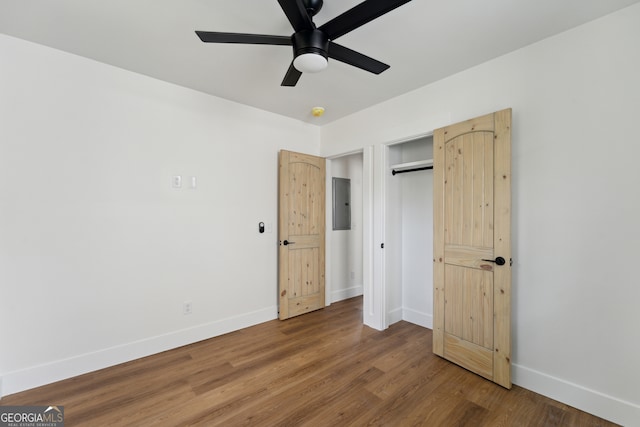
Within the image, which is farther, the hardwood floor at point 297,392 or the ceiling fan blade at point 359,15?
the hardwood floor at point 297,392

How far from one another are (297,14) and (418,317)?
130 inches

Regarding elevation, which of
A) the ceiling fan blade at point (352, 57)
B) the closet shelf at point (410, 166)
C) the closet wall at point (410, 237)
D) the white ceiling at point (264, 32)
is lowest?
the closet wall at point (410, 237)

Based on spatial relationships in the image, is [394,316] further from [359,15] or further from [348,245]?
[359,15]

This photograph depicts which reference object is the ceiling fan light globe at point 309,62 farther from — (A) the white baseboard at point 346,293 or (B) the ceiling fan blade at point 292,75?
(A) the white baseboard at point 346,293

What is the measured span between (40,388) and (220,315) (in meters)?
1.45

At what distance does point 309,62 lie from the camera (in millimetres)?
1710

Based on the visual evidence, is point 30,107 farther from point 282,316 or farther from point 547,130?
point 547,130

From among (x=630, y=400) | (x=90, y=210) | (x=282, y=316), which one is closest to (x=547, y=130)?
(x=630, y=400)

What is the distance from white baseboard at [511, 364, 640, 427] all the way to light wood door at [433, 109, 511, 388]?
0.57ft

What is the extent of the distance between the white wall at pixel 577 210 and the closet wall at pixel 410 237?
1084 mm

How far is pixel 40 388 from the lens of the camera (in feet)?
6.95

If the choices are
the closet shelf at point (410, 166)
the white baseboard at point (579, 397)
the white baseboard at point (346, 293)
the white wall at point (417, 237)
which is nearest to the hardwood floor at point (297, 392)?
the white baseboard at point (579, 397)

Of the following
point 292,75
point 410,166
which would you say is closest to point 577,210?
point 410,166

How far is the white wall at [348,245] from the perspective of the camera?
14.0ft
